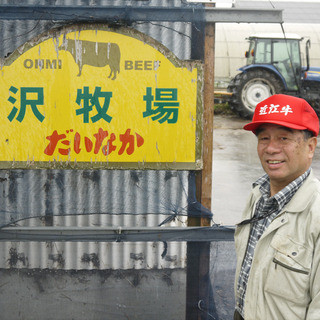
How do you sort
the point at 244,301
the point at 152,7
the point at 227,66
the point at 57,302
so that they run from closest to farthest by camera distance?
the point at 244,301
the point at 152,7
the point at 57,302
the point at 227,66

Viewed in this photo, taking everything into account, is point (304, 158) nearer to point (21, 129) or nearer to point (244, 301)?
point (244, 301)

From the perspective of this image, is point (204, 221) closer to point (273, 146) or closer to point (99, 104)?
point (99, 104)

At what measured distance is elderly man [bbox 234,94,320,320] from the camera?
2.03 metres

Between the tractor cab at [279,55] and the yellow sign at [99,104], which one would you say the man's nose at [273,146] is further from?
the tractor cab at [279,55]

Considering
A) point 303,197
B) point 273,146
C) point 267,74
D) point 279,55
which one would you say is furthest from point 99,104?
point 279,55

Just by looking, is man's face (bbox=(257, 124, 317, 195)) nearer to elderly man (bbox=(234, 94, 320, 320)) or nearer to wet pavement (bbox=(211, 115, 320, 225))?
elderly man (bbox=(234, 94, 320, 320))

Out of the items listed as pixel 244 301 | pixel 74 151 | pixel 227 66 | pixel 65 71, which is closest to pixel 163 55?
pixel 65 71

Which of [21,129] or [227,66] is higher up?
[227,66]

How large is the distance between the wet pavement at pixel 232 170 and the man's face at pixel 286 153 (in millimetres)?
3835

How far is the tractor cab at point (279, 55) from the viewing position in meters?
17.6

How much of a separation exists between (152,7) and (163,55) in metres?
0.31

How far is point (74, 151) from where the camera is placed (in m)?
3.38

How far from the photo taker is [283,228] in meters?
2.13

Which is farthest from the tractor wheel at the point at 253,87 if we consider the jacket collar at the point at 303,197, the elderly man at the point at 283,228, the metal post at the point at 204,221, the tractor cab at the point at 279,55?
the jacket collar at the point at 303,197
